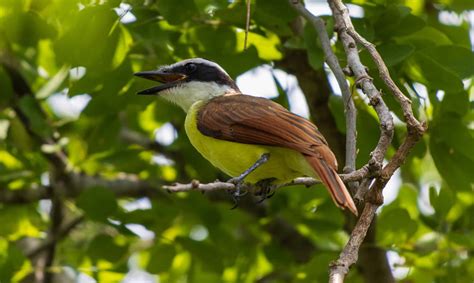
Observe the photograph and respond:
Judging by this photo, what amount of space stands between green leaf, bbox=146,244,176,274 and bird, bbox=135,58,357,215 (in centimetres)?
124

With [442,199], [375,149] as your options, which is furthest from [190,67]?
[375,149]

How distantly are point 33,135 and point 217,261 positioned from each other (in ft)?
4.69

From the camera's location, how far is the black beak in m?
5.24

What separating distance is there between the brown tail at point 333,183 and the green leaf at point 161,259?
7.20 feet

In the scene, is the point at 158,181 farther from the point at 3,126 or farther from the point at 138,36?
the point at 138,36

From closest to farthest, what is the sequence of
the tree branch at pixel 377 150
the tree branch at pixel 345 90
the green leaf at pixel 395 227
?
the tree branch at pixel 377 150, the tree branch at pixel 345 90, the green leaf at pixel 395 227

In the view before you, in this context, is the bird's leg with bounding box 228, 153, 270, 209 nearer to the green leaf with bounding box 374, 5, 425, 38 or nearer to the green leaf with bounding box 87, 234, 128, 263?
the green leaf with bounding box 374, 5, 425, 38

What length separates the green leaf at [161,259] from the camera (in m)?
5.97

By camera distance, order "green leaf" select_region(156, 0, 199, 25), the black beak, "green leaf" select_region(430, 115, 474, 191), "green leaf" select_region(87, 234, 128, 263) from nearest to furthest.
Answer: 1. "green leaf" select_region(156, 0, 199, 25)
2. "green leaf" select_region(430, 115, 474, 191)
3. the black beak
4. "green leaf" select_region(87, 234, 128, 263)

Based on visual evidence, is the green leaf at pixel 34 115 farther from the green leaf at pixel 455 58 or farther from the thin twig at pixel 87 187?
the green leaf at pixel 455 58

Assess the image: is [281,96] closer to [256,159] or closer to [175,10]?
A: [175,10]

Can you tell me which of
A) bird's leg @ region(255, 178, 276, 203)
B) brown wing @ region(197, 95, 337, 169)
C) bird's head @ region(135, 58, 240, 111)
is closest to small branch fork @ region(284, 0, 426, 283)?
brown wing @ region(197, 95, 337, 169)

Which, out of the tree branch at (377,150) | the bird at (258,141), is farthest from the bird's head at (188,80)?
the tree branch at (377,150)

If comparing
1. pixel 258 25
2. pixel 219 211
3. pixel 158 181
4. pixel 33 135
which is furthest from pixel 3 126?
pixel 258 25
